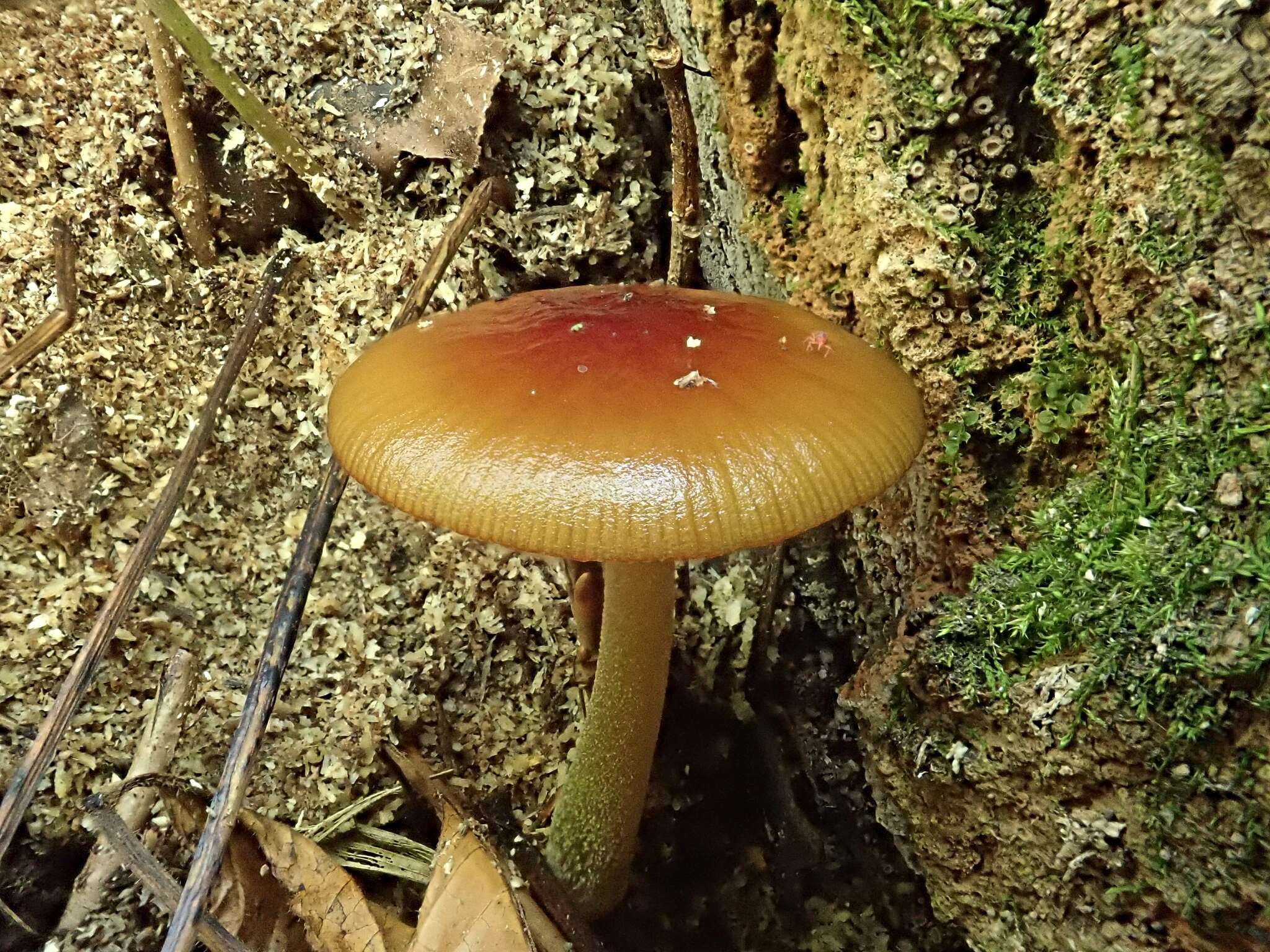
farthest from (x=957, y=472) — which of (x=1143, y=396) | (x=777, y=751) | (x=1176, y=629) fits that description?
(x=777, y=751)

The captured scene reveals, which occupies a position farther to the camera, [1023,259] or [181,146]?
[181,146]

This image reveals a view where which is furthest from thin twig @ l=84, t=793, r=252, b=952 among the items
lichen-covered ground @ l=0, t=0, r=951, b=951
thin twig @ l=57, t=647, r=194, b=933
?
lichen-covered ground @ l=0, t=0, r=951, b=951

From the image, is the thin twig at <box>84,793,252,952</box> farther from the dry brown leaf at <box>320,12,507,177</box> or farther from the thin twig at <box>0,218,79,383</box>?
the dry brown leaf at <box>320,12,507,177</box>

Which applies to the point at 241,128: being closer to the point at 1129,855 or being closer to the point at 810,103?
the point at 810,103

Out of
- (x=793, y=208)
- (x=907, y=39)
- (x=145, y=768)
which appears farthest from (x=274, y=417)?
(x=907, y=39)

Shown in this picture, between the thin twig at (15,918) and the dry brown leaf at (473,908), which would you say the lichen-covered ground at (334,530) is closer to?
the thin twig at (15,918)

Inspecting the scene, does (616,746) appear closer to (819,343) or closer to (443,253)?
(819,343)
